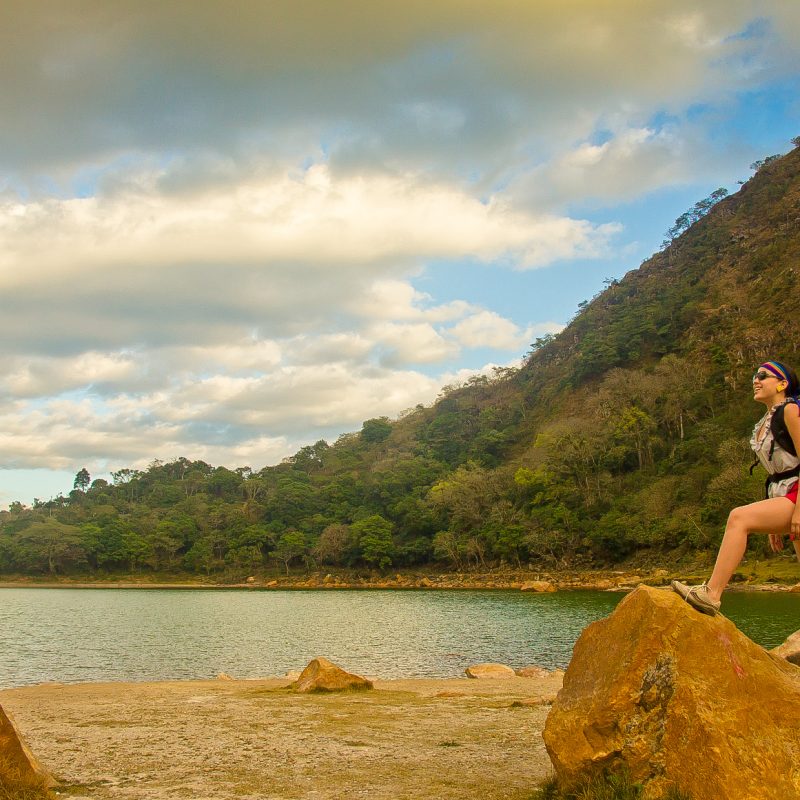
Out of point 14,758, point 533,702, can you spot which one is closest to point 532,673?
point 533,702

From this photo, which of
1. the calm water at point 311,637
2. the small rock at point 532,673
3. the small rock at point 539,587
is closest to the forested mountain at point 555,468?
the small rock at point 539,587

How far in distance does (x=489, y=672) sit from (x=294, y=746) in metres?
12.4

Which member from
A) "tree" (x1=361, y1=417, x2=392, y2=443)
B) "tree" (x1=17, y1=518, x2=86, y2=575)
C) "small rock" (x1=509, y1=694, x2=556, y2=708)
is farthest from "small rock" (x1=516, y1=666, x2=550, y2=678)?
"tree" (x1=361, y1=417, x2=392, y2=443)

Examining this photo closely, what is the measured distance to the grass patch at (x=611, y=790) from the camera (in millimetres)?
4758

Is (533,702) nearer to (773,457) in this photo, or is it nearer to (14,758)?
(773,457)

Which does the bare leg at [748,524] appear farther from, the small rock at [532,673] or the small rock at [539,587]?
the small rock at [539,587]

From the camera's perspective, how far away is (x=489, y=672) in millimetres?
19344

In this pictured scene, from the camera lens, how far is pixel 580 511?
76.8m

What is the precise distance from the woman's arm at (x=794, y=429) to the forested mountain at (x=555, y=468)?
5512cm

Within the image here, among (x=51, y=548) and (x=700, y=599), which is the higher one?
(x=700, y=599)

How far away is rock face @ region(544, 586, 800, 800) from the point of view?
4703 millimetres

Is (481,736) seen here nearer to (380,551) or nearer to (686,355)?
(380,551)

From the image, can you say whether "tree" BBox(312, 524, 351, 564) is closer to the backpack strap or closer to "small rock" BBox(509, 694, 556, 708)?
"small rock" BBox(509, 694, 556, 708)

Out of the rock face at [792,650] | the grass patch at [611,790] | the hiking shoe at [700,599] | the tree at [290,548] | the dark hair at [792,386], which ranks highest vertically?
the dark hair at [792,386]
